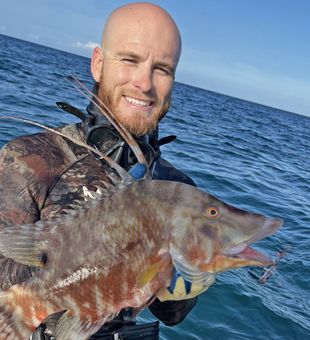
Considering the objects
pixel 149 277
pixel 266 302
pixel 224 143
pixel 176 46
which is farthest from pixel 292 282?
pixel 224 143

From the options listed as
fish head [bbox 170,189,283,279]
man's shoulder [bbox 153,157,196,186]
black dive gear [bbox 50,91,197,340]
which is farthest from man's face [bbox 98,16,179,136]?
fish head [bbox 170,189,283,279]

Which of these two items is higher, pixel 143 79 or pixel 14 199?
pixel 143 79

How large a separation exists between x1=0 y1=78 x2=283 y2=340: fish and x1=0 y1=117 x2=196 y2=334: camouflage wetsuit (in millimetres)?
226

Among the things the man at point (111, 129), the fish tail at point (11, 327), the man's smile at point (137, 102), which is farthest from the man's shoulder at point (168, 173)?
the fish tail at point (11, 327)

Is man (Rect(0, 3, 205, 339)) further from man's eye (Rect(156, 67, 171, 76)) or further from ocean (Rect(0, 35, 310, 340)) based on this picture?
ocean (Rect(0, 35, 310, 340))

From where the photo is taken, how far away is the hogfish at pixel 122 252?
2.86 meters

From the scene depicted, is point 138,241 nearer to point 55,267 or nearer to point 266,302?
point 55,267

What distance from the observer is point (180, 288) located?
9.80 feet

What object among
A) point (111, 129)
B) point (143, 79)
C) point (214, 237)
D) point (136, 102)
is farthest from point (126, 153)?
point (214, 237)

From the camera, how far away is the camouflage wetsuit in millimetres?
3271

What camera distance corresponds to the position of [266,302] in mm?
7973

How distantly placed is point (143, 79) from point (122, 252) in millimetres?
1607

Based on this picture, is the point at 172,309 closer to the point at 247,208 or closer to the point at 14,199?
the point at 14,199

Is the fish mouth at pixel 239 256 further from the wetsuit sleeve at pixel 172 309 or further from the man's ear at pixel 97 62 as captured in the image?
the man's ear at pixel 97 62
